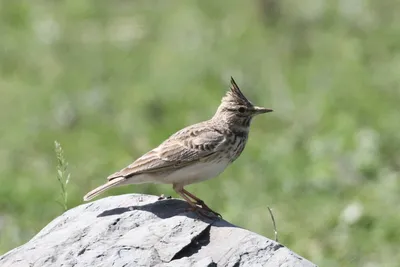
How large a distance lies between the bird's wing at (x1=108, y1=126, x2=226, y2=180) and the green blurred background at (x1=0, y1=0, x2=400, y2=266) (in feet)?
7.15

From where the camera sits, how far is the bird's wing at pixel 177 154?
710 cm

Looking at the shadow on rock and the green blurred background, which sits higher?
the green blurred background

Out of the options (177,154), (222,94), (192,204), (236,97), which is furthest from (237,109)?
(222,94)

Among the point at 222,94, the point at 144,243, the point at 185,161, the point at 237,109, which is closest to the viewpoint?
the point at 144,243

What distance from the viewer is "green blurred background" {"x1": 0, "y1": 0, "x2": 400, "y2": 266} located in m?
10.1

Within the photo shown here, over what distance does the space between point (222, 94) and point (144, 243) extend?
285 inches

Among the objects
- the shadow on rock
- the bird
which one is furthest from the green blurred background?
the shadow on rock

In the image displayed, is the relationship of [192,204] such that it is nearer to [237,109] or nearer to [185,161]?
[185,161]

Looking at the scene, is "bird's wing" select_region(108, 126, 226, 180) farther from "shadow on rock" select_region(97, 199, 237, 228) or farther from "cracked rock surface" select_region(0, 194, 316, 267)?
"cracked rock surface" select_region(0, 194, 316, 267)

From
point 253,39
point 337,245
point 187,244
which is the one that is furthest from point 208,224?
point 253,39

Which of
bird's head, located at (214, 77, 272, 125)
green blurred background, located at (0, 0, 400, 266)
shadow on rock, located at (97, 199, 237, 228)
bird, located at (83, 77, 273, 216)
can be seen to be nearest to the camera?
shadow on rock, located at (97, 199, 237, 228)

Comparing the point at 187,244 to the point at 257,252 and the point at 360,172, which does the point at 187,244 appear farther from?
the point at 360,172

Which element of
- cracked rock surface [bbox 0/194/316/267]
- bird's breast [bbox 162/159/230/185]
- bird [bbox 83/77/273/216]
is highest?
bird [bbox 83/77/273/216]

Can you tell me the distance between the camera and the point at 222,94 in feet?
43.6
